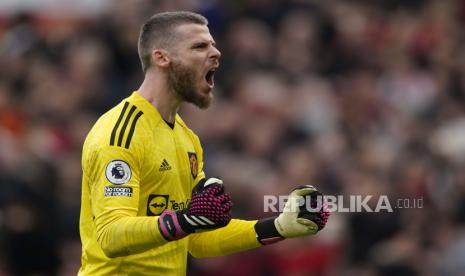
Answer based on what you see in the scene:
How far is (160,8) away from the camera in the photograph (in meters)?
16.2

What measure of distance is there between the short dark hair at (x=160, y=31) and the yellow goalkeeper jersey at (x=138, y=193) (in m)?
0.27

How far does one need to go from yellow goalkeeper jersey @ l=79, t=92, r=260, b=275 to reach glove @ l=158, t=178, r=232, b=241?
0.07m

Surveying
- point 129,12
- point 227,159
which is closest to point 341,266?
point 227,159

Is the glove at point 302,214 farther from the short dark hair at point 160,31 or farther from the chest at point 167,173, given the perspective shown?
the short dark hair at point 160,31

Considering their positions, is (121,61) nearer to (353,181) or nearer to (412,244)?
(353,181)

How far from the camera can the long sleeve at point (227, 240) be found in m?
7.56

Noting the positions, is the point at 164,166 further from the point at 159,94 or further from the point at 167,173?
the point at 159,94


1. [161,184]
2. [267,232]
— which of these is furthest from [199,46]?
[267,232]

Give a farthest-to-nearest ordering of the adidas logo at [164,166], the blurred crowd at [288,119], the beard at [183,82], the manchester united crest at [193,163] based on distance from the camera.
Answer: the blurred crowd at [288,119] < the manchester united crest at [193,163] < the beard at [183,82] < the adidas logo at [164,166]

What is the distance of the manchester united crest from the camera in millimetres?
7523

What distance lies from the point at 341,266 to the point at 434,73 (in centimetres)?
420

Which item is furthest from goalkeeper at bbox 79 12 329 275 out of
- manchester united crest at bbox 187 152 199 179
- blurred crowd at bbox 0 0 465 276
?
blurred crowd at bbox 0 0 465 276

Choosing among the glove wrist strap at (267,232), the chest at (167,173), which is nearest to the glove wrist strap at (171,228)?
the chest at (167,173)

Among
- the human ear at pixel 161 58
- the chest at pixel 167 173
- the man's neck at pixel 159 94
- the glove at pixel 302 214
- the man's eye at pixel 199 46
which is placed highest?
the man's eye at pixel 199 46
